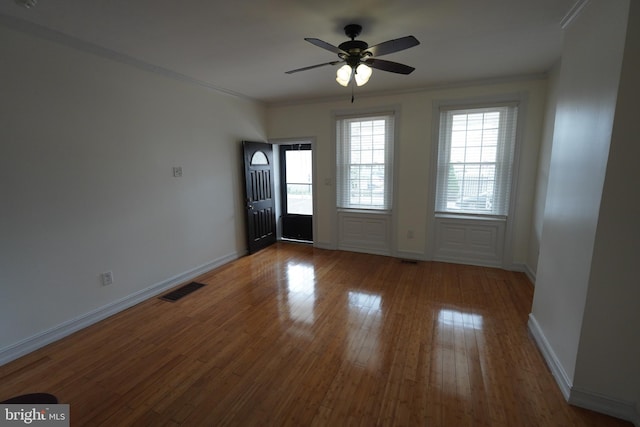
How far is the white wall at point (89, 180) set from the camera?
2254 millimetres

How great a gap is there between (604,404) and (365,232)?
346 cm

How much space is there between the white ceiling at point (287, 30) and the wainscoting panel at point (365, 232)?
234 cm

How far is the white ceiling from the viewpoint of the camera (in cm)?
206

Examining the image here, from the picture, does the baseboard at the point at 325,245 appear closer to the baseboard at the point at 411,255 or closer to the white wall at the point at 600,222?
the baseboard at the point at 411,255

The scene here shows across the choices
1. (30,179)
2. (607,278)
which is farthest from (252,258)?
(607,278)

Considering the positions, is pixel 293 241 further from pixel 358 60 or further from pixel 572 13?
pixel 572 13

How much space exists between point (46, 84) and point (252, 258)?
324 centimetres

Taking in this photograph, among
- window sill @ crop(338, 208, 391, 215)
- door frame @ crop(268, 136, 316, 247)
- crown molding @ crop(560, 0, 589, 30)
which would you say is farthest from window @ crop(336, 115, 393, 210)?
crown molding @ crop(560, 0, 589, 30)

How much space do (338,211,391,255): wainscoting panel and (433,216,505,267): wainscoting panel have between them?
2.65 feet

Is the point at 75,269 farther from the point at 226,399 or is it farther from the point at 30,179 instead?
the point at 226,399

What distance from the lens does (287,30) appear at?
7.93 feet

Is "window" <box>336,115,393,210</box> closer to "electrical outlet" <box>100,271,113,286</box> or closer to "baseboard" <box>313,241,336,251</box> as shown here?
"baseboard" <box>313,241,336,251</box>

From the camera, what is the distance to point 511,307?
3.03 m

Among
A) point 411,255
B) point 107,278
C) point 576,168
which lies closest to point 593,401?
point 576,168
